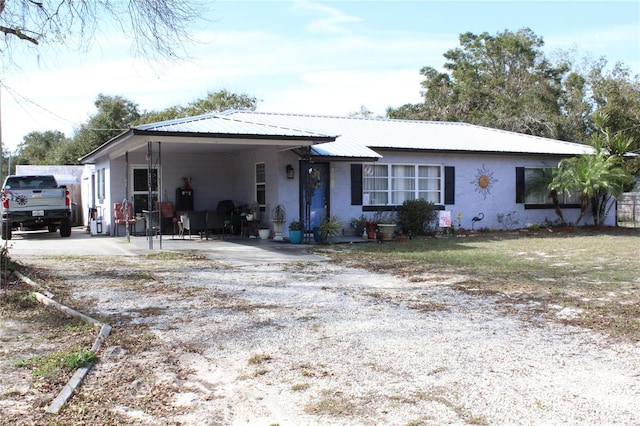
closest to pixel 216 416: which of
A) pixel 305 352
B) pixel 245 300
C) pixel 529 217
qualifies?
pixel 305 352

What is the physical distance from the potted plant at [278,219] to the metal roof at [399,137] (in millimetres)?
1798

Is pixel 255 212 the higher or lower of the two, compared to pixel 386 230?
higher

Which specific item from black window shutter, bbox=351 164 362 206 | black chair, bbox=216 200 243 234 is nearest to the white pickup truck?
black chair, bbox=216 200 243 234

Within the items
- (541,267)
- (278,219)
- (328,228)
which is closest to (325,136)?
(328,228)

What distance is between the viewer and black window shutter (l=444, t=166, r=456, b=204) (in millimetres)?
17766

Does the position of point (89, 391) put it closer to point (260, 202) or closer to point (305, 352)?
point (305, 352)

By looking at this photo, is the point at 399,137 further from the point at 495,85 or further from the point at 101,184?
the point at 495,85

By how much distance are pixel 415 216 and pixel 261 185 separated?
4403 mm

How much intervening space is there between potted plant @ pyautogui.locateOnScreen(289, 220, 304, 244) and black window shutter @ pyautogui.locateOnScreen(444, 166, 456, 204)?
5.30 metres

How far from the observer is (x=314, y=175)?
15086 mm

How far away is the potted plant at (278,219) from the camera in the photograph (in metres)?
15.2

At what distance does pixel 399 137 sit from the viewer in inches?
721

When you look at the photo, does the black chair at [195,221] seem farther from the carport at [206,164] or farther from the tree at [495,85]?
the tree at [495,85]

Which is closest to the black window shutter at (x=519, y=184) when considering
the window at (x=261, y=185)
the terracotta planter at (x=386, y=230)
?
the terracotta planter at (x=386, y=230)
